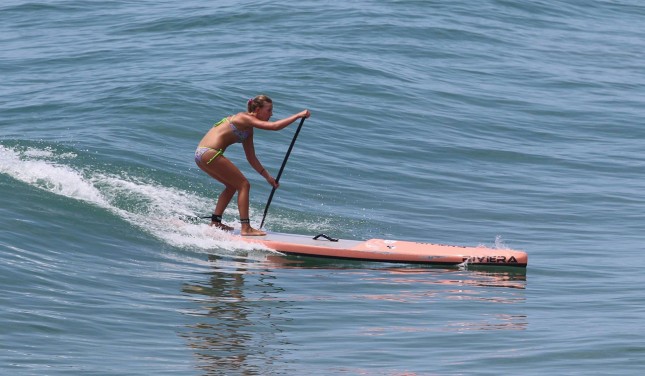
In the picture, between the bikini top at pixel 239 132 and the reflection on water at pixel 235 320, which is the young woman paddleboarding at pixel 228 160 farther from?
the reflection on water at pixel 235 320

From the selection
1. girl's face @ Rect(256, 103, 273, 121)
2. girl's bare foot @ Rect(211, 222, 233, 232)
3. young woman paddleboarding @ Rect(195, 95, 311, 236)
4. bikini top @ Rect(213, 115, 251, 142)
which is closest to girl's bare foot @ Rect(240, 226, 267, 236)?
young woman paddleboarding @ Rect(195, 95, 311, 236)

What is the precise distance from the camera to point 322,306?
11.9m

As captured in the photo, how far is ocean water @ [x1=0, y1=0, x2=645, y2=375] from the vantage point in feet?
34.4

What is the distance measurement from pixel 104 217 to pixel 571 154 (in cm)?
1019

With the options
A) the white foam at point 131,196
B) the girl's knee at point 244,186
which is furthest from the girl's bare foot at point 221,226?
the girl's knee at point 244,186

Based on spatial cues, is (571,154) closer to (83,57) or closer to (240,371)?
(83,57)

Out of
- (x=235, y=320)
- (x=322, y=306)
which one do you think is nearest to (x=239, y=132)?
(x=322, y=306)

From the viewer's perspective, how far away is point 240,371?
31.3 ft

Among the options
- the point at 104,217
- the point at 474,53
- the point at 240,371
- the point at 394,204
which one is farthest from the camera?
the point at 474,53

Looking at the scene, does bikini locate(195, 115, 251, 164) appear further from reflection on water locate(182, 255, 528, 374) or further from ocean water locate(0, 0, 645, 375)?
reflection on water locate(182, 255, 528, 374)

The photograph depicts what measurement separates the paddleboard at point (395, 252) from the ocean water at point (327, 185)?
13 cm

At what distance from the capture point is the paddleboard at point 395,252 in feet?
45.3

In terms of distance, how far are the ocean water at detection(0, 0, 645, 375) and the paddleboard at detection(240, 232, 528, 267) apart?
0.44ft

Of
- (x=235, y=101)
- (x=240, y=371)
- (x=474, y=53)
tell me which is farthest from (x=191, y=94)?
(x=240, y=371)
